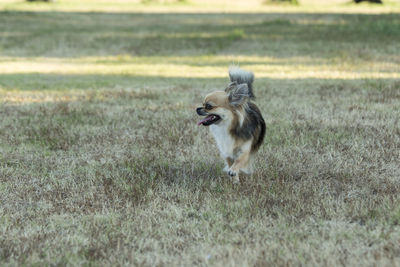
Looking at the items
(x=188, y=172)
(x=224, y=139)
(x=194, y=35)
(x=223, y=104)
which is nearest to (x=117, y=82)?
(x=188, y=172)

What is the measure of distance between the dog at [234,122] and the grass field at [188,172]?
0.32 m

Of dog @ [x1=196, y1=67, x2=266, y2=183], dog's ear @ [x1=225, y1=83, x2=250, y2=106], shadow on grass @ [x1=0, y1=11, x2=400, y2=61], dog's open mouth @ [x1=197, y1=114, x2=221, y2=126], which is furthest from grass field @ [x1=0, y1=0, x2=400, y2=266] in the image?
shadow on grass @ [x1=0, y1=11, x2=400, y2=61]

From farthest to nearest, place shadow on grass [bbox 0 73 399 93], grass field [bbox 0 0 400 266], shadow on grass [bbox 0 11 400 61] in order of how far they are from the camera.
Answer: shadow on grass [bbox 0 11 400 61], shadow on grass [bbox 0 73 399 93], grass field [bbox 0 0 400 266]

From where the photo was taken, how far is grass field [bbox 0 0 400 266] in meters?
4.30

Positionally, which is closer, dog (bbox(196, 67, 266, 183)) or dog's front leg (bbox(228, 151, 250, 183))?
dog (bbox(196, 67, 266, 183))

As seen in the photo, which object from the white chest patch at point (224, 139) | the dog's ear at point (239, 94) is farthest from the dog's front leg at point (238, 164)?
the dog's ear at point (239, 94)

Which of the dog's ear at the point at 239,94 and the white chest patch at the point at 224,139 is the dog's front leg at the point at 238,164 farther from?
the dog's ear at the point at 239,94

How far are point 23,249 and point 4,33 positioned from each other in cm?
2667

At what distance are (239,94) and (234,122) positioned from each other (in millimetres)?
329

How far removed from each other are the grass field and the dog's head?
0.81 m

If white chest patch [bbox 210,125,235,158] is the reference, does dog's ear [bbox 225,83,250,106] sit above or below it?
above

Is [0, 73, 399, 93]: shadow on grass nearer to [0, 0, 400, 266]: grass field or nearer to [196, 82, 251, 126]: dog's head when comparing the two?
[0, 0, 400, 266]: grass field

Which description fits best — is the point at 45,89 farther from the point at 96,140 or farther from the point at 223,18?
the point at 223,18

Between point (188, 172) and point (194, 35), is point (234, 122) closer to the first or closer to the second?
point (188, 172)
